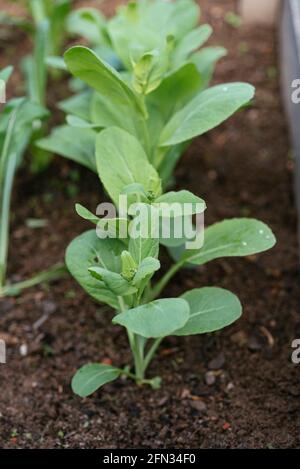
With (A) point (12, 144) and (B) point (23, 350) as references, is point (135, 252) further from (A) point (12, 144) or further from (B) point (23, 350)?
(A) point (12, 144)

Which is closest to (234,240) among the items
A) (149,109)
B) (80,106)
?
(149,109)

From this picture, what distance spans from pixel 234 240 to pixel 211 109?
0.95 ft

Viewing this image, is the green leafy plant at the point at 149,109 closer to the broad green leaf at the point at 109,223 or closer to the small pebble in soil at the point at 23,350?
the broad green leaf at the point at 109,223

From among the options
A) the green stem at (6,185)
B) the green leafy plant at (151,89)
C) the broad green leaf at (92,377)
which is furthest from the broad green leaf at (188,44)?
the broad green leaf at (92,377)

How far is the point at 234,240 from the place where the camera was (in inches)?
60.0

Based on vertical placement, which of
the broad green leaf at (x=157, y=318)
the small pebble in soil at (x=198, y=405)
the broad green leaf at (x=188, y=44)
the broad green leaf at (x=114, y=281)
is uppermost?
the broad green leaf at (x=188, y=44)

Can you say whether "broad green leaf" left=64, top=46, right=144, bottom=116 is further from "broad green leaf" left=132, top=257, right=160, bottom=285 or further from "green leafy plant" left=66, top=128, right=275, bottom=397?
"broad green leaf" left=132, top=257, right=160, bottom=285

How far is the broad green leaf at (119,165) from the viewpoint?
149 centimetres

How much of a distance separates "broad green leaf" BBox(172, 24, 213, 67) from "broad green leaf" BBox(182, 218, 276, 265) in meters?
0.48

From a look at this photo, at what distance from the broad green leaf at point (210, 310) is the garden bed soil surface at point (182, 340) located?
21 centimetres

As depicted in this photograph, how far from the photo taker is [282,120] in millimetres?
2281

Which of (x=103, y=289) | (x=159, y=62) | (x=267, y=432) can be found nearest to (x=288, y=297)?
(x=267, y=432)

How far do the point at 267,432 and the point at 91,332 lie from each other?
495 mm

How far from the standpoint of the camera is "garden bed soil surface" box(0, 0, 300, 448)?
150 cm
